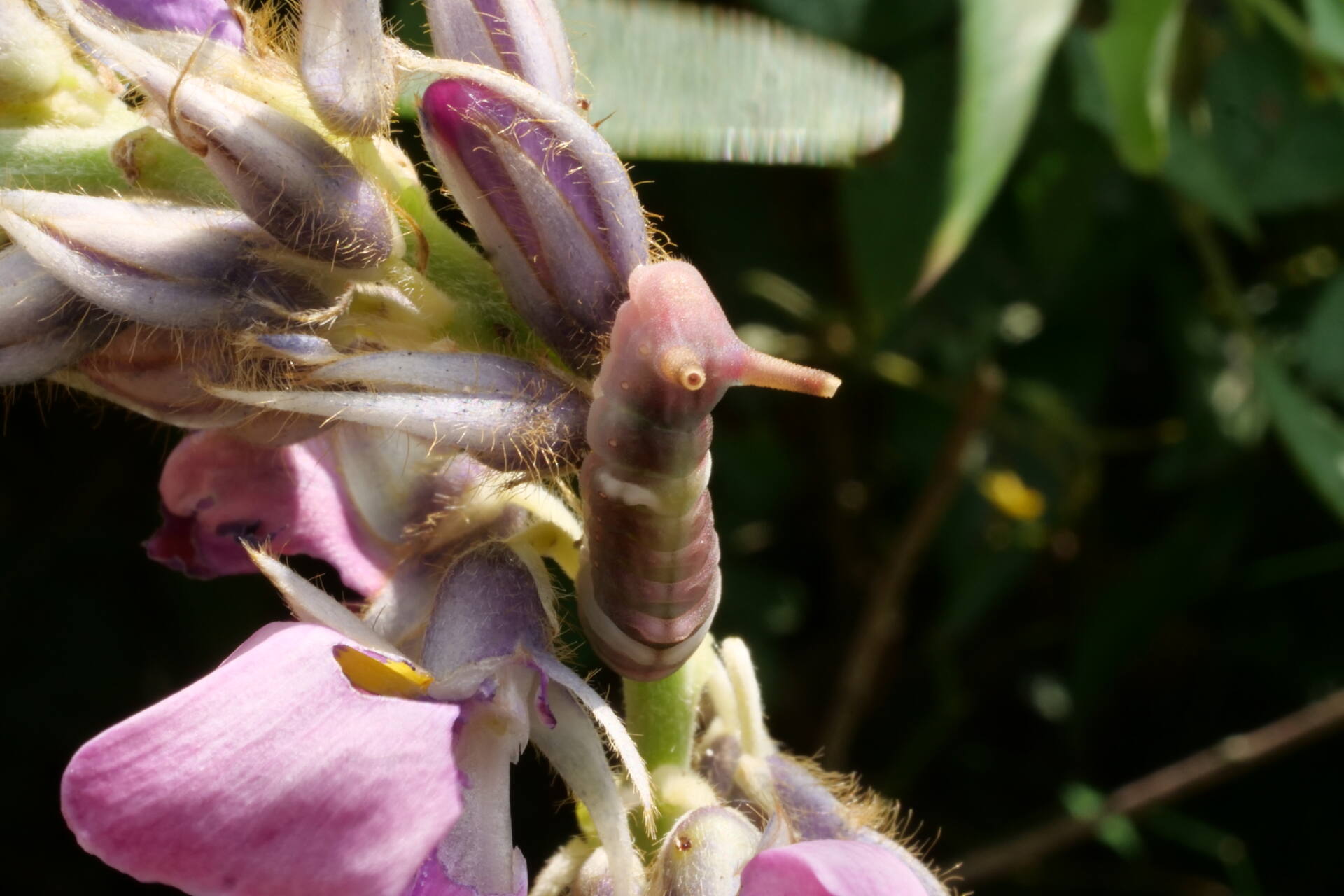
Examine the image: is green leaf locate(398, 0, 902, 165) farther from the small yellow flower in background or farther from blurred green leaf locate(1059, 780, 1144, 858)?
blurred green leaf locate(1059, 780, 1144, 858)

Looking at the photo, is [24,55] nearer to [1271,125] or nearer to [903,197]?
[903,197]

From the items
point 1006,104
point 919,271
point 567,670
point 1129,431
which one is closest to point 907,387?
point 1129,431

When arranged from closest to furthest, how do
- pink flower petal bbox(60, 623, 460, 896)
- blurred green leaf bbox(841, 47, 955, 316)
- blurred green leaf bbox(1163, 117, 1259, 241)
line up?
pink flower petal bbox(60, 623, 460, 896) < blurred green leaf bbox(841, 47, 955, 316) < blurred green leaf bbox(1163, 117, 1259, 241)

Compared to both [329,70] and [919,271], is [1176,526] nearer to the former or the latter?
[919,271]

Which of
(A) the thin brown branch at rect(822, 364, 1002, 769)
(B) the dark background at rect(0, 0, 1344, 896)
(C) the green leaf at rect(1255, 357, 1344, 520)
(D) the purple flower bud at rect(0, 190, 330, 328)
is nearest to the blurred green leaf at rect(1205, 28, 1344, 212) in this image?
(B) the dark background at rect(0, 0, 1344, 896)

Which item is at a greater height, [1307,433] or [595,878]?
[595,878]

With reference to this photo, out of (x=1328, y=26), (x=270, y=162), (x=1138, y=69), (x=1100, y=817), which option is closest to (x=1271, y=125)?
(x=1328, y=26)

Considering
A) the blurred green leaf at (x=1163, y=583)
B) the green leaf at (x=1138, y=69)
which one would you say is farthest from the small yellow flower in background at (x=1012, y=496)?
the green leaf at (x=1138, y=69)
